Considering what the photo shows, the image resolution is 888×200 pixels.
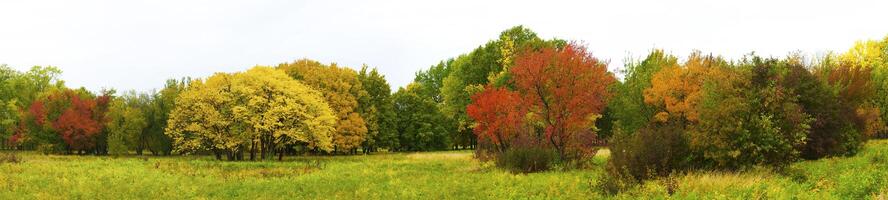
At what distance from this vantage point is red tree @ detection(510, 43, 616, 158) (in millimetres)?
28672

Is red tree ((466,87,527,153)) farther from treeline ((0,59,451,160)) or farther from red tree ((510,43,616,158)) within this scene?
treeline ((0,59,451,160))

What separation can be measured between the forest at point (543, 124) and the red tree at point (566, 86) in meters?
0.07

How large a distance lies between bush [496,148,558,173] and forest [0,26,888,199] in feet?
0.21

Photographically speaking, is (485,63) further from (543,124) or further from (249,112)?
(543,124)

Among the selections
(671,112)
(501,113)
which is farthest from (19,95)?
(671,112)

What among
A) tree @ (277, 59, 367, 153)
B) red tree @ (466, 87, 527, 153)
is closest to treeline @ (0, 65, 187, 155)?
tree @ (277, 59, 367, 153)

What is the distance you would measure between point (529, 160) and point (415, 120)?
50024 millimetres

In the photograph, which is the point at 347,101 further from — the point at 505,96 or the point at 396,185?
the point at 396,185

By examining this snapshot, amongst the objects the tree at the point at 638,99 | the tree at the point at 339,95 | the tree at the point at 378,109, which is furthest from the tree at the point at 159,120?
the tree at the point at 638,99

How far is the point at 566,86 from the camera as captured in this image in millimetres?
28688

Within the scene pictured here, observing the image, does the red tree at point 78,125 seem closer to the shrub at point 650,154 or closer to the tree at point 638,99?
the tree at point 638,99

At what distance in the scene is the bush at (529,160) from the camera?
84.8 feet

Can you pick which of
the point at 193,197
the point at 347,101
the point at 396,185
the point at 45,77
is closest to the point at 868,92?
the point at 396,185

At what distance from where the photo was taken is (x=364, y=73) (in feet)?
219
